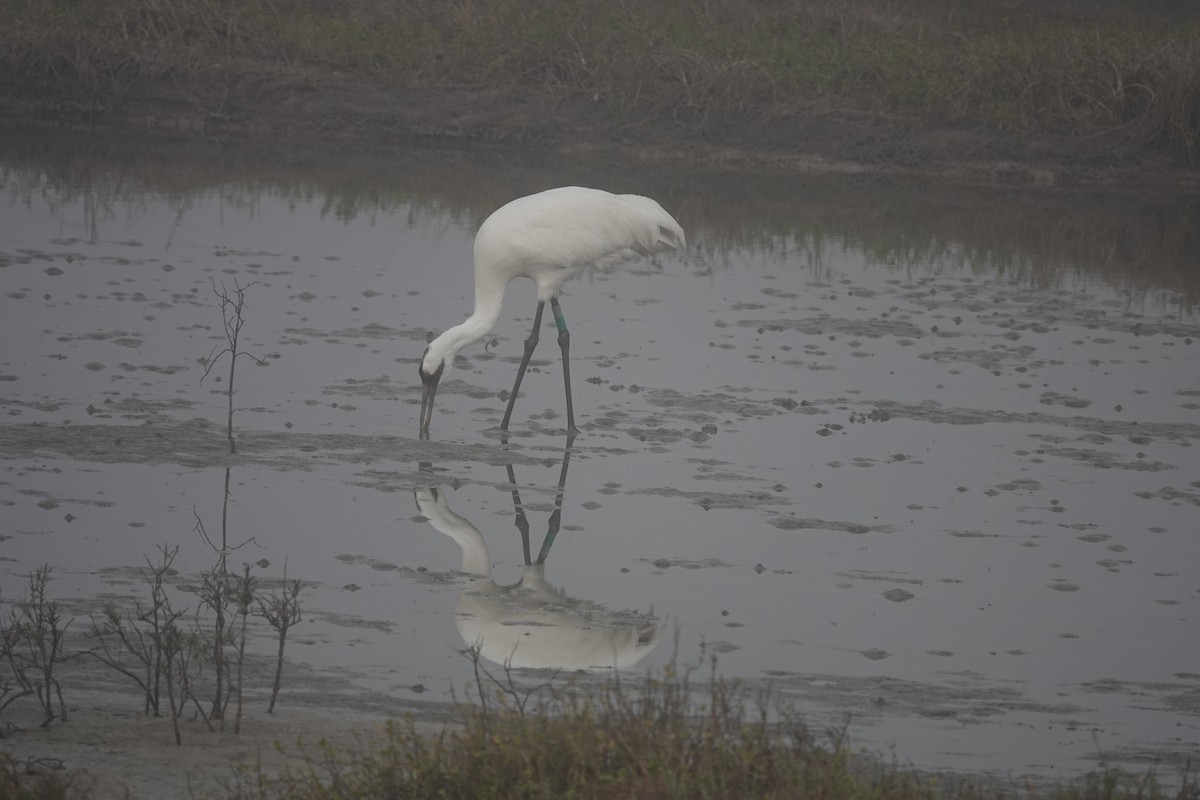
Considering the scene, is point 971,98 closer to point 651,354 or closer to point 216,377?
point 651,354

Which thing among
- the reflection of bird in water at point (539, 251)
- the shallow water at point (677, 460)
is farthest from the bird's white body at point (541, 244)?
the shallow water at point (677, 460)

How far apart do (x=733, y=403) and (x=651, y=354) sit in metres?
1.63

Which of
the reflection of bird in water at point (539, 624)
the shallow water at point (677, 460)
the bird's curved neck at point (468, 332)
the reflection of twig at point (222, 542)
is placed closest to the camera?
the reflection of bird in water at point (539, 624)

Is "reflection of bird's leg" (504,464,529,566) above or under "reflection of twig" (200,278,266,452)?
under

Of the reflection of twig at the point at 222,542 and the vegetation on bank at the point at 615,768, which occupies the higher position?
the vegetation on bank at the point at 615,768

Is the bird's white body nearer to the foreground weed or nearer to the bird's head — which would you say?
the bird's head

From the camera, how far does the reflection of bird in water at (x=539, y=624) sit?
6832 mm

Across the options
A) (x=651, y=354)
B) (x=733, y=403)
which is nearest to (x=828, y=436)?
(x=733, y=403)

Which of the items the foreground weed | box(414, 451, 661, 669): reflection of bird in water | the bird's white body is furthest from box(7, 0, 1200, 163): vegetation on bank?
the foreground weed

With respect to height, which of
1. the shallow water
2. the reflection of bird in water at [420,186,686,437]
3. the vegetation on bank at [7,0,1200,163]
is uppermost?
the vegetation on bank at [7,0,1200,163]

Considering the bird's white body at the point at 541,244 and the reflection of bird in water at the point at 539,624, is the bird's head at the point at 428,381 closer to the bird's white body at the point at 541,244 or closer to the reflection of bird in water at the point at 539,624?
the bird's white body at the point at 541,244

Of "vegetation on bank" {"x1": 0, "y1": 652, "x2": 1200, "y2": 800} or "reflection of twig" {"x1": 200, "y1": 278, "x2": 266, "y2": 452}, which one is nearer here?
"vegetation on bank" {"x1": 0, "y1": 652, "x2": 1200, "y2": 800}

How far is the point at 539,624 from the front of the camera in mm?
7242

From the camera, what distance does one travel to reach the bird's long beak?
10.2 metres
